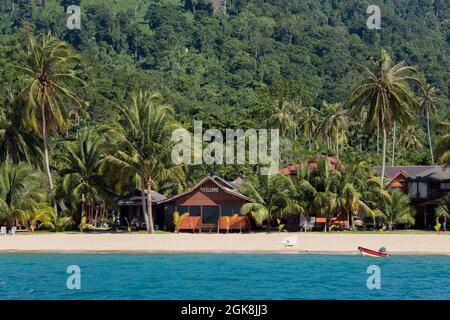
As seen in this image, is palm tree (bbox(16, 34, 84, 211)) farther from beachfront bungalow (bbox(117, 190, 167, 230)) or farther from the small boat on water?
the small boat on water

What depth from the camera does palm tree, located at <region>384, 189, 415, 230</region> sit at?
54.0 metres

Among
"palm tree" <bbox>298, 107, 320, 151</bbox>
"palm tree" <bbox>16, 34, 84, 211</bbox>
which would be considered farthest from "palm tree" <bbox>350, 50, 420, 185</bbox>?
"palm tree" <bbox>298, 107, 320, 151</bbox>

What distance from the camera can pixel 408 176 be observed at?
205ft

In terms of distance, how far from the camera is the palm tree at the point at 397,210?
177ft

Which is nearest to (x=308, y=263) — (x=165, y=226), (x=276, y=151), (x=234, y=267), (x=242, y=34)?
(x=234, y=267)

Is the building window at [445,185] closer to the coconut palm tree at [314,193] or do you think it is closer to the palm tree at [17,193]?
the coconut palm tree at [314,193]

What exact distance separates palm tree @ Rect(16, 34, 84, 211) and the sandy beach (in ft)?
35.1

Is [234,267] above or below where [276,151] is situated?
below

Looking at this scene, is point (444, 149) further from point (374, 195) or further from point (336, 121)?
point (336, 121)

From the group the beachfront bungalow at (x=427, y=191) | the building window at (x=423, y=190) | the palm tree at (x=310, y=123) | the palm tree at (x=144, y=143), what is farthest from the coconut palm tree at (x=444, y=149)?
the palm tree at (x=310, y=123)

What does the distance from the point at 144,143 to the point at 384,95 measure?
1848cm

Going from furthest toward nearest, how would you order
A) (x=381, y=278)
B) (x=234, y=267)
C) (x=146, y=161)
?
(x=146, y=161)
(x=234, y=267)
(x=381, y=278)
